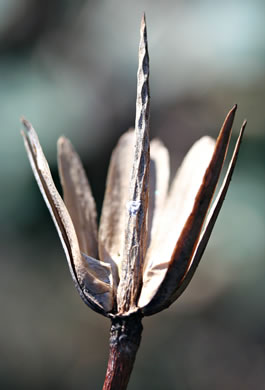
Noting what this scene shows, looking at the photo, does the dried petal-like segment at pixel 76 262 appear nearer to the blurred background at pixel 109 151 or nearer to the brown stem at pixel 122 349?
the brown stem at pixel 122 349

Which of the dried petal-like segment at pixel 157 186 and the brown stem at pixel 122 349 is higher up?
the dried petal-like segment at pixel 157 186

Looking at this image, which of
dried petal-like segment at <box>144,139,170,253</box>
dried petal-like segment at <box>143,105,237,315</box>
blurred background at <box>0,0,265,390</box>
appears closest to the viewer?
dried petal-like segment at <box>143,105,237,315</box>

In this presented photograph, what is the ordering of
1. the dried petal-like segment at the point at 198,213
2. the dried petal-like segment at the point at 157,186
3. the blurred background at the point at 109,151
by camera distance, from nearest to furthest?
the dried petal-like segment at the point at 198,213 < the dried petal-like segment at the point at 157,186 < the blurred background at the point at 109,151

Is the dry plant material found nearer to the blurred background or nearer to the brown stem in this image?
the brown stem

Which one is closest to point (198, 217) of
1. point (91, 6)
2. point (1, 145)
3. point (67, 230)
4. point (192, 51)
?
point (67, 230)

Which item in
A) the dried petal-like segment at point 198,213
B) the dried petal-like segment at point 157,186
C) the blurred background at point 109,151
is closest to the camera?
the dried petal-like segment at point 198,213

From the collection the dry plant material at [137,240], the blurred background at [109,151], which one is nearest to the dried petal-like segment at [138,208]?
the dry plant material at [137,240]

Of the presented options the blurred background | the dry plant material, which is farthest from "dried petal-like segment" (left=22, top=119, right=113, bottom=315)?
the blurred background
